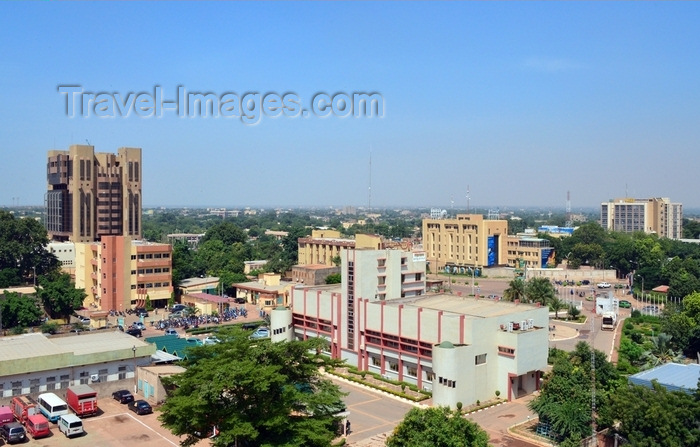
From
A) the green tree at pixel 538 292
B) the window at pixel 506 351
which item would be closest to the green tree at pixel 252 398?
the window at pixel 506 351

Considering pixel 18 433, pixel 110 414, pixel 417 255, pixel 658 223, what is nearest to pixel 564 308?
pixel 417 255

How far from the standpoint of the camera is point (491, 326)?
1201 inches

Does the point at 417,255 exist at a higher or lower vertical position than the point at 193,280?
higher

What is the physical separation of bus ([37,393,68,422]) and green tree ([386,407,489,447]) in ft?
47.2

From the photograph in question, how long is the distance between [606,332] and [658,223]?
89.5 meters

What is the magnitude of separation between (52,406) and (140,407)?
3.49 meters

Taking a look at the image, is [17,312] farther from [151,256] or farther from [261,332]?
[261,332]

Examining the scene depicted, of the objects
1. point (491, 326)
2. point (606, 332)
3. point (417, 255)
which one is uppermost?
point (417, 255)

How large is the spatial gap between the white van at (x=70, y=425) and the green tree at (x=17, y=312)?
23.1 meters

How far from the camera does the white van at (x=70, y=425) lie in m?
24.5

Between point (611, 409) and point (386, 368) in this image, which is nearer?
point (611, 409)

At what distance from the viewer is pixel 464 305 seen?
35469 mm

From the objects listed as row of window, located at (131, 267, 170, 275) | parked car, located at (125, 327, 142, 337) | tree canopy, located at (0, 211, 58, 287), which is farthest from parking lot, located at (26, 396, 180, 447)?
tree canopy, located at (0, 211, 58, 287)

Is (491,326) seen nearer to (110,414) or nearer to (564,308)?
(110,414)
